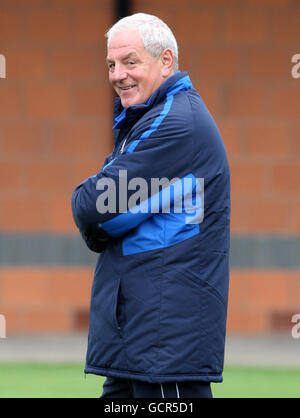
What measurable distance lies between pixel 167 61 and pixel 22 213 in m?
5.14

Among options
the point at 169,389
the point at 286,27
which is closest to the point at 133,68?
the point at 169,389

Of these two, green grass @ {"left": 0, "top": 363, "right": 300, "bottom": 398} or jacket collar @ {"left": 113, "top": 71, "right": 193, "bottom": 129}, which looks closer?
jacket collar @ {"left": 113, "top": 71, "right": 193, "bottom": 129}

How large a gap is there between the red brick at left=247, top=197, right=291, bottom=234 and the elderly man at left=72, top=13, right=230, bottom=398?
5.08m

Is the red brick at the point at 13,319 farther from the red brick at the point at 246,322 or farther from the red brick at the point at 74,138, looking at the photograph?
the red brick at the point at 246,322

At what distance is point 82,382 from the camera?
619 centimetres

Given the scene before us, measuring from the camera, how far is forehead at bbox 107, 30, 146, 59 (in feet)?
10.2

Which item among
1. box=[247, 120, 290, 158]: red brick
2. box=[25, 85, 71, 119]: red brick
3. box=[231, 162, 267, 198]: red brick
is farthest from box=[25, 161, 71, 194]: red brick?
box=[247, 120, 290, 158]: red brick

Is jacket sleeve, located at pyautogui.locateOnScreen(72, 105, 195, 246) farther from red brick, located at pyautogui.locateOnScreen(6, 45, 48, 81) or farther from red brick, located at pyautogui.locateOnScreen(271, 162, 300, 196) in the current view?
red brick, located at pyautogui.locateOnScreen(6, 45, 48, 81)

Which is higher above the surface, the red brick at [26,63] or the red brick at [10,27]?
the red brick at [10,27]

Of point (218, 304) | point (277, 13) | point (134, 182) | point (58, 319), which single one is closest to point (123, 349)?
point (218, 304)

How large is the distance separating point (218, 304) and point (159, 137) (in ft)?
1.82

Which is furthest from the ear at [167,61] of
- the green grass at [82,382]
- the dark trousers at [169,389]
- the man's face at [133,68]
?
the green grass at [82,382]

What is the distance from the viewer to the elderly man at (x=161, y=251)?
2.89 metres

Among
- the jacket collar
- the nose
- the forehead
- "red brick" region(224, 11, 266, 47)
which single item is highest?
"red brick" region(224, 11, 266, 47)
